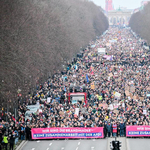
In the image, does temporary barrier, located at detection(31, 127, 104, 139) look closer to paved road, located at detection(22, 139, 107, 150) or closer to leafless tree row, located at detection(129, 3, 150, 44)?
paved road, located at detection(22, 139, 107, 150)

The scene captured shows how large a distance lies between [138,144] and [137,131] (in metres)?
1.54

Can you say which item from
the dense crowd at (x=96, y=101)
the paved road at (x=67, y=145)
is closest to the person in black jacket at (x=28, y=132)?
the dense crowd at (x=96, y=101)

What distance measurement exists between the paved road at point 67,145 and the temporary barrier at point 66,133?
34 cm

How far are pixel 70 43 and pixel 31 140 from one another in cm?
3824

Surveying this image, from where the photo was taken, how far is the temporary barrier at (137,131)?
2919 cm

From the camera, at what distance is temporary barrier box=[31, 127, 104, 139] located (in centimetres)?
2952

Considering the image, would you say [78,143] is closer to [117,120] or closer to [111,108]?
[117,120]

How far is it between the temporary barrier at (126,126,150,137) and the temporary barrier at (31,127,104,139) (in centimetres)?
161

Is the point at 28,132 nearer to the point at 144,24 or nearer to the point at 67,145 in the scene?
the point at 67,145

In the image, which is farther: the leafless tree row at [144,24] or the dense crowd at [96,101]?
the leafless tree row at [144,24]

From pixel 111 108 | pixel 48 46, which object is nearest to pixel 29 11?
Result: pixel 48 46

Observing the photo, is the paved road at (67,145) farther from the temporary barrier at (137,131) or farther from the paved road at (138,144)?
the temporary barrier at (137,131)

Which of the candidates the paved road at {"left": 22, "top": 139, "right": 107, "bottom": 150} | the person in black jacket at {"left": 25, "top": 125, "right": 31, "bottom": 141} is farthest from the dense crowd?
the paved road at {"left": 22, "top": 139, "right": 107, "bottom": 150}

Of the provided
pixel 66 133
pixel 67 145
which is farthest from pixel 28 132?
pixel 67 145
